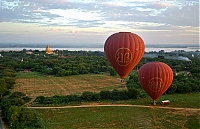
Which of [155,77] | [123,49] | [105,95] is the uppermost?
[123,49]

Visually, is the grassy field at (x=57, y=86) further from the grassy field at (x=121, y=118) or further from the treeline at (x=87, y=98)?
the grassy field at (x=121, y=118)

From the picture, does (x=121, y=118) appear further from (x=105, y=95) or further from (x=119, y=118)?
(x=105, y=95)

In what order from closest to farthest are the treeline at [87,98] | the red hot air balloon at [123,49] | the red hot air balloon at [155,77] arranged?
1. the red hot air balloon at [123,49]
2. the red hot air balloon at [155,77]
3. the treeline at [87,98]

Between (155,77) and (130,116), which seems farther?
(130,116)

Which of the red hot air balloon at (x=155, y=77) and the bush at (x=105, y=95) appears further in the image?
the bush at (x=105, y=95)

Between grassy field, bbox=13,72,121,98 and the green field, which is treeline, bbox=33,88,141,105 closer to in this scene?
the green field

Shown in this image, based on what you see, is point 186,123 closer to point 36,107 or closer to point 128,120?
point 128,120

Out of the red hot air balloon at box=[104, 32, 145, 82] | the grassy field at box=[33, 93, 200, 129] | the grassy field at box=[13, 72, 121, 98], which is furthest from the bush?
the red hot air balloon at box=[104, 32, 145, 82]

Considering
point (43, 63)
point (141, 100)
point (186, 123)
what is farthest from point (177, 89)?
point (43, 63)

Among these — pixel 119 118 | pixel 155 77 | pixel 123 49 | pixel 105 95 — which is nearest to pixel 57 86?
pixel 105 95

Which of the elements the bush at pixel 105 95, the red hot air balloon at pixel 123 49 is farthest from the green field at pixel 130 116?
the red hot air balloon at pixel 123 49
